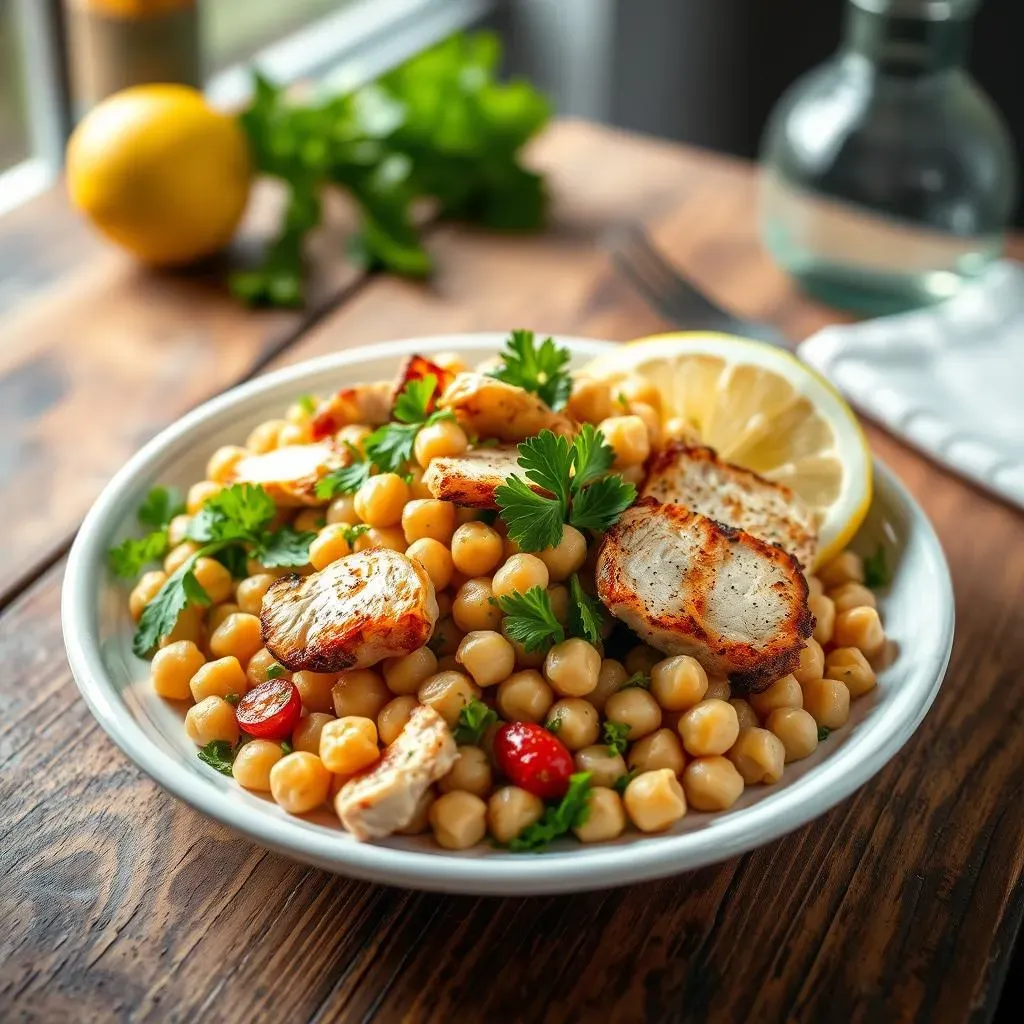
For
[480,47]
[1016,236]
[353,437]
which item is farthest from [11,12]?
[1016,236]

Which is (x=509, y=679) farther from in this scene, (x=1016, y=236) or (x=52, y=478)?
(x=1016, y=236)

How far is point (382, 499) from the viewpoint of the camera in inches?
70.2

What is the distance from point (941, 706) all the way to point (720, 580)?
51 centimetres

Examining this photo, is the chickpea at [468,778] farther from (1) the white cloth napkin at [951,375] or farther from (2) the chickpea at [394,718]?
(1) the white cloth napkin at [951,375]

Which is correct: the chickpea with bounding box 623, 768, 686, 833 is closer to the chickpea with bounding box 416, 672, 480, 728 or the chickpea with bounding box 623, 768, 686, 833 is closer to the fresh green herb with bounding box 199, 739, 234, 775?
the chickpea with bounding box 416, 672, 480, 728

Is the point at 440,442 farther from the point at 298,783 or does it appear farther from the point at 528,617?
the point at 298,783

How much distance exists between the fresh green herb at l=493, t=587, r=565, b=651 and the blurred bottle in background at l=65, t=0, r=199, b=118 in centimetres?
215

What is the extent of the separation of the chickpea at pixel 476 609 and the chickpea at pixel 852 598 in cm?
54

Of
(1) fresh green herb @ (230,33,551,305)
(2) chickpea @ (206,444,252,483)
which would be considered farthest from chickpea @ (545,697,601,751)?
(1) fresh green herb @ (230,33,551,305)

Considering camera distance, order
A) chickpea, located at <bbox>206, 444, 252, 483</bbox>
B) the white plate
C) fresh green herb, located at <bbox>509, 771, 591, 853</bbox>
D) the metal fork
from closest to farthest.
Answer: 1. the white plate
2. fresh green herb, located at <bbox>509, 771, 591, 853</bbox>
3. chickpea, located at <bbox>206, 444, 252, 483</bbox>
4. the metal fork

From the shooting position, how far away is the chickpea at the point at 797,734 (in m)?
1.63

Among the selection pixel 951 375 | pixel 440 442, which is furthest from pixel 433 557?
pixel 951 375

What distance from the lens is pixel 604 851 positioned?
1.44 m

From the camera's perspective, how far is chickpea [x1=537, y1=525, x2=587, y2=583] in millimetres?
1718
